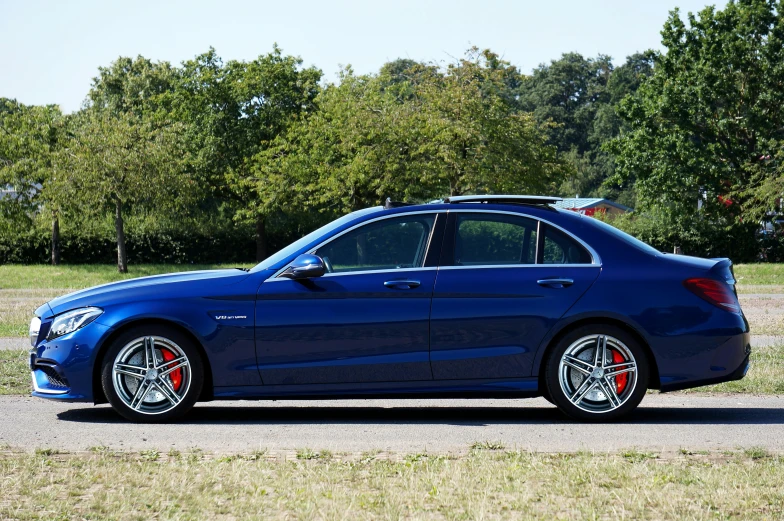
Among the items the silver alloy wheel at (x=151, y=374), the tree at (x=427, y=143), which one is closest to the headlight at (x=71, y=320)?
the silver alloy wheel at (x=151, y=374)

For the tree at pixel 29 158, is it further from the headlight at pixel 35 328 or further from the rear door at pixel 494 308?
the rear door at pixel 494 308

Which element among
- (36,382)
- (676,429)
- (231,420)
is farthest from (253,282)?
(676,429)

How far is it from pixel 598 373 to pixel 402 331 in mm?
1461

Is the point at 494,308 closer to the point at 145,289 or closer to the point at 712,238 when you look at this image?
the point at 145,289

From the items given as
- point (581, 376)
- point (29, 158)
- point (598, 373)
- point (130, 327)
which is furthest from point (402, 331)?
point (29, 158)

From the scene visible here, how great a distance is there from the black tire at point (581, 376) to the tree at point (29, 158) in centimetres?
4139

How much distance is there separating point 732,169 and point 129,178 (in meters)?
26.8

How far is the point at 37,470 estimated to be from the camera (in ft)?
20.1

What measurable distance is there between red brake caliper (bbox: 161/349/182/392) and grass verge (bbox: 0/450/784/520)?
48.8 inches

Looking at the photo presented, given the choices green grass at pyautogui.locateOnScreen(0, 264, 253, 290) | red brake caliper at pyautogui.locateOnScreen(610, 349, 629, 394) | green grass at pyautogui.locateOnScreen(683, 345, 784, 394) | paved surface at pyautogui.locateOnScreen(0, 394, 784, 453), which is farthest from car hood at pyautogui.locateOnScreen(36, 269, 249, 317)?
green grass at pyautogui.locateOnScreen(0, 264, 253, 290)

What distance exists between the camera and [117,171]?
4256 cm

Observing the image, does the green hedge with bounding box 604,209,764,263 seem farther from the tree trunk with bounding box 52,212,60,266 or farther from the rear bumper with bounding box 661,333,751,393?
the rear bumper with bounding box 661,333,751,393

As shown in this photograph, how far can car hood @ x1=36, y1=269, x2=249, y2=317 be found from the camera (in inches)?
310

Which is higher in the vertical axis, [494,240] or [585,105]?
[585,105]
